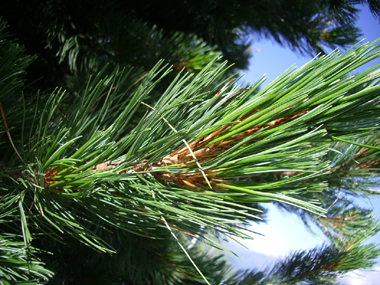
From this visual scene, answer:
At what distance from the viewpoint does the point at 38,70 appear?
532mm

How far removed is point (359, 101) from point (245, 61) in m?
0.69

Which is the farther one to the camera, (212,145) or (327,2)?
(327,2)

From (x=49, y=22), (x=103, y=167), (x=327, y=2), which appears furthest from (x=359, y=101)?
(x=327, y=2)

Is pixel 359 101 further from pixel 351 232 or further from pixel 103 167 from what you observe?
pixel 351 232

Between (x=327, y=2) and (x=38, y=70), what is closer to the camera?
(x=38, y=70)

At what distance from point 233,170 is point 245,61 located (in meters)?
0.70

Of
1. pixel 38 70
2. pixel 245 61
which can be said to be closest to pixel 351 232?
pixel 245 61

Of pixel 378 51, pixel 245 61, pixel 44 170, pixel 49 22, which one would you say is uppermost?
pixel 245 61

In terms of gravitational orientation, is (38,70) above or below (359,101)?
above

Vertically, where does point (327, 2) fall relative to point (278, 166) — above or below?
above

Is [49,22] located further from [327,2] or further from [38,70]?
[327,2]

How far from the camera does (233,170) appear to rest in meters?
0.19

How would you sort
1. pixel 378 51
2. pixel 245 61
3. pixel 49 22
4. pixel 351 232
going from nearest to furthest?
pixel 378 51, pixel 49 22, pixel 351 232, pixel 245 61

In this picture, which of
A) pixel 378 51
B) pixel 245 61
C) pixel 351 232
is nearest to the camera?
pixel 378 51
